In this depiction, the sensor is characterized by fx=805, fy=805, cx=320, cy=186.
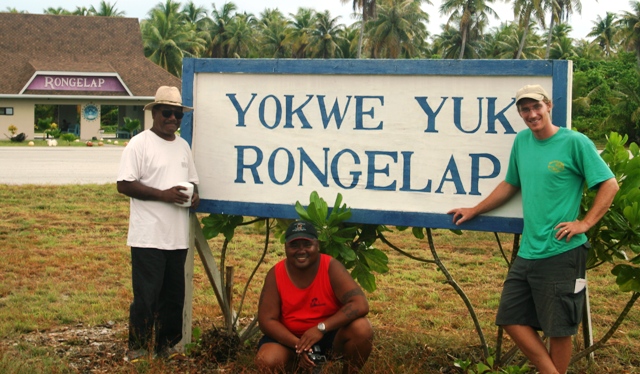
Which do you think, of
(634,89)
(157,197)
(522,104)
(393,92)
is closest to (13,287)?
(157,197)

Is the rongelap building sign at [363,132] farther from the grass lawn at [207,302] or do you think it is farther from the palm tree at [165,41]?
the palm tree at [165,41]

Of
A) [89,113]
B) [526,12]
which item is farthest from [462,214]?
[526,12]

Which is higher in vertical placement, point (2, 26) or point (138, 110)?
point (2, 26)

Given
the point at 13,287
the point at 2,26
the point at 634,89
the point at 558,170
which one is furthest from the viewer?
the point at 634,89

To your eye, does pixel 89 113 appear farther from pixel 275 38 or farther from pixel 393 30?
pixel 275 38

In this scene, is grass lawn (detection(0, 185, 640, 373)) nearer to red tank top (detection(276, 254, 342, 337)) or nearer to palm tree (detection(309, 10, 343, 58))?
red tank top (detection(276, 254, 342, 337))

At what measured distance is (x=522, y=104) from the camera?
3.74 metres

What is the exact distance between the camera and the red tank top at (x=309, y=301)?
408 centimetres

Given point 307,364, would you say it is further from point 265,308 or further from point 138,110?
point 138,110

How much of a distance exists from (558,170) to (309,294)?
4.48ft

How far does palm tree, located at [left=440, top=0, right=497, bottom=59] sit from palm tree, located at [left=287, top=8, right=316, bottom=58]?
38.3 ft

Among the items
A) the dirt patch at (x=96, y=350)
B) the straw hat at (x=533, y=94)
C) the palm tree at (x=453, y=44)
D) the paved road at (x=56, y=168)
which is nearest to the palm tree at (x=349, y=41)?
the palm tree at (x=453, y=44)

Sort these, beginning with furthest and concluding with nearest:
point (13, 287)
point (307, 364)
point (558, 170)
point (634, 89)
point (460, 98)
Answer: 1. point (634, 89)
2. point (13, 287)
3. point (460, 98)
4. point (307, 364)
5. point (558, 170)

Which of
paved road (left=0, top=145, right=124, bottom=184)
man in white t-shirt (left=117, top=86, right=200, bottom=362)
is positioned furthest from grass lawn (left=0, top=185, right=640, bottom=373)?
paved road (left=0, top=145, right=124, bottom=184)
